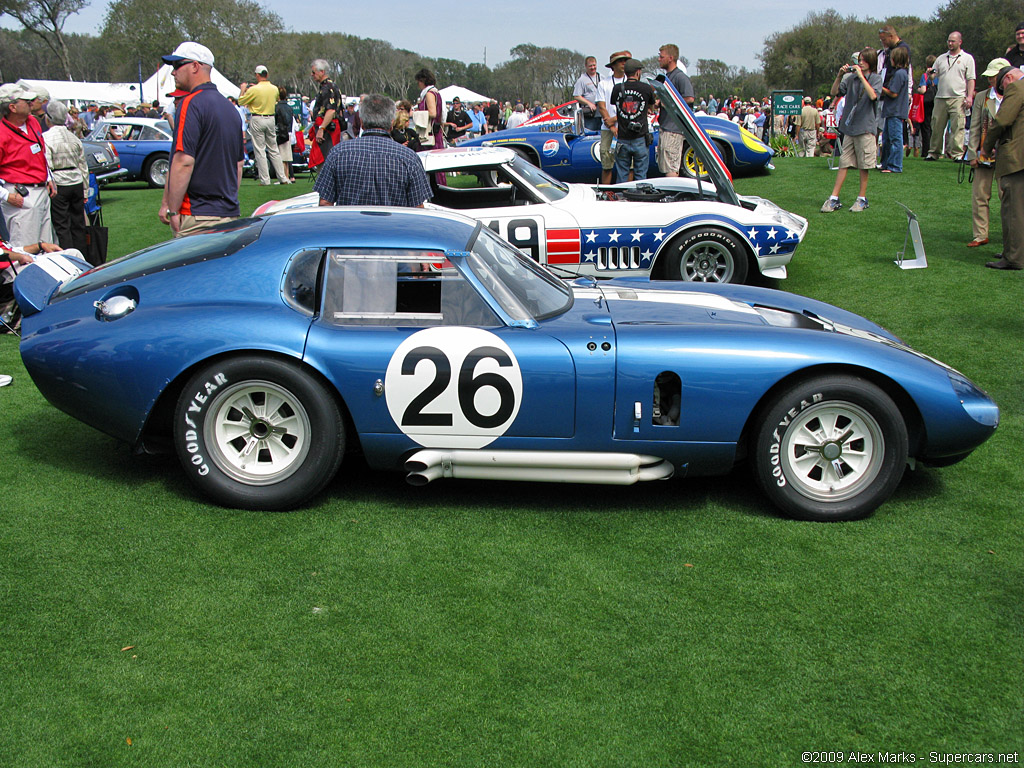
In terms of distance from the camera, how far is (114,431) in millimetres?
3898

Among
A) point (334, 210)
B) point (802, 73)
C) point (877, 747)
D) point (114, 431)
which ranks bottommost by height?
point (877, 747)

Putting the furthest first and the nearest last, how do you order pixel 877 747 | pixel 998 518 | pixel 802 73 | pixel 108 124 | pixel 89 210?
1. pixel 802 73
2. pixel 108 124
3. pixel 89 210
4. pixel 998 518
5. pixel 877 747

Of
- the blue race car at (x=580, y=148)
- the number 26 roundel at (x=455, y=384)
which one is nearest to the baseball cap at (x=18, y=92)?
the number 26 roundel at (x=455, y=384)

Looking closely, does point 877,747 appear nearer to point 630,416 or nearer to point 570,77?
point 630,416

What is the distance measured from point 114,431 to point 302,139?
49.6 feet

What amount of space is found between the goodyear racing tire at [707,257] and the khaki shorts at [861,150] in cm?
389

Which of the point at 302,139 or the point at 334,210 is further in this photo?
the point at 302,139

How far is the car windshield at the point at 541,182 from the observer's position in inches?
288

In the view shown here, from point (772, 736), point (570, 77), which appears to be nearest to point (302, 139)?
point (772, 736)

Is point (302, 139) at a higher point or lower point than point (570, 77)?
lower

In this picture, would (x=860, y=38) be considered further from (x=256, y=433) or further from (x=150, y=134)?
(x=256, y=433)

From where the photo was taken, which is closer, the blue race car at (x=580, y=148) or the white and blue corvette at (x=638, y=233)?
the white and blue corvette at (x=638, y=233)

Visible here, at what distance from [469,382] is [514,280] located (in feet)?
2.14

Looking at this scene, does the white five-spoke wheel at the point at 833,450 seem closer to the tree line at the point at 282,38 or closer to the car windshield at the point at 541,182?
the car windshield at the point at 541,182
